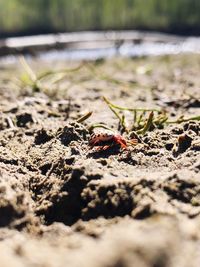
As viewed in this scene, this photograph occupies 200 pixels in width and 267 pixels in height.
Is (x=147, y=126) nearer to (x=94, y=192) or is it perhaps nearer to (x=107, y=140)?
(x=107, y=140)

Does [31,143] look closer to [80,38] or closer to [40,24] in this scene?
[80,38]

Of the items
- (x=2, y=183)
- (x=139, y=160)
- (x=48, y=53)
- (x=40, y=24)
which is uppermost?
(x=40, y=24)

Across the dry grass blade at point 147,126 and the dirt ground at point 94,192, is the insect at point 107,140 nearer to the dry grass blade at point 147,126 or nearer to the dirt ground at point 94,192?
the dirt ground at point 94,192

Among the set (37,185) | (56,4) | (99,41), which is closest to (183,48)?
(99,41)

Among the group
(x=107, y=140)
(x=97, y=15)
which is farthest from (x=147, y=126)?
(x=97, y=15)

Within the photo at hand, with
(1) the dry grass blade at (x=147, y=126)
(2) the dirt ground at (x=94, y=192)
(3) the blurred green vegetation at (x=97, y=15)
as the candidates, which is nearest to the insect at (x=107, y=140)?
(2) the dirt ground at (x=94, y=192)
